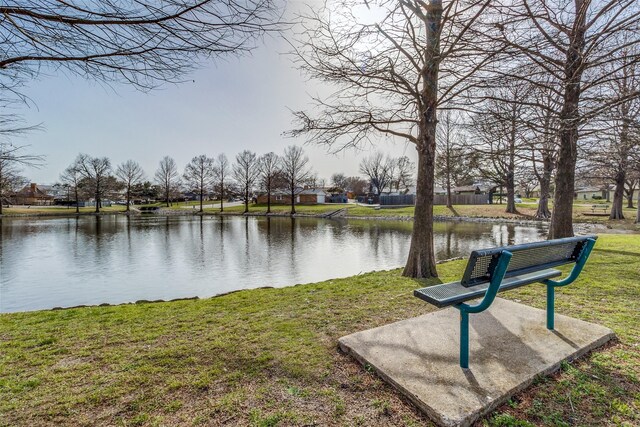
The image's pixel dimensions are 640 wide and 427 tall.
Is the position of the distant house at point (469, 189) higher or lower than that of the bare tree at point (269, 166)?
lower

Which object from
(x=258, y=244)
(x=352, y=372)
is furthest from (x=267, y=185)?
(x=352, y=372)

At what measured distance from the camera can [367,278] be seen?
688 cm

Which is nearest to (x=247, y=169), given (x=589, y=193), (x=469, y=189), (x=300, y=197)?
(x=300, y=197)

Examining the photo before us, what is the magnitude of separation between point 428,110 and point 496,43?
1470mm

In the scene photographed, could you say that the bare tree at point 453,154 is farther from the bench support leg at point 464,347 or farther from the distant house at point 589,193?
the distant house at point 589,193

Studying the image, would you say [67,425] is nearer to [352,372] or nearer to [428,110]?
[352,372]

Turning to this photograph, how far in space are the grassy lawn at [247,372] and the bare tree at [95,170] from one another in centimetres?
5716

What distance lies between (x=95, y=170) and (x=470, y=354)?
62.3 m

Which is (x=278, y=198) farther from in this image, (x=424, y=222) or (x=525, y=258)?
(x=525, y=258)

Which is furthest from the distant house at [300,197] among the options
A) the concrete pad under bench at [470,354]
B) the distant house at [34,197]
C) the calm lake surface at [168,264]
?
the concrete pad under bench at [470,354]

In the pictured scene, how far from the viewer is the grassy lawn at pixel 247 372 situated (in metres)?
2.16

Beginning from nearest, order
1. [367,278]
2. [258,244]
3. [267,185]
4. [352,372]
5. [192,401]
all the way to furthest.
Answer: [192,401] < [352,372] < [367,278] < [258,244] < [267,185]

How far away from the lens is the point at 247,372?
106 inches

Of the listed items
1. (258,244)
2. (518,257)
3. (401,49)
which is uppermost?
(401,49)
